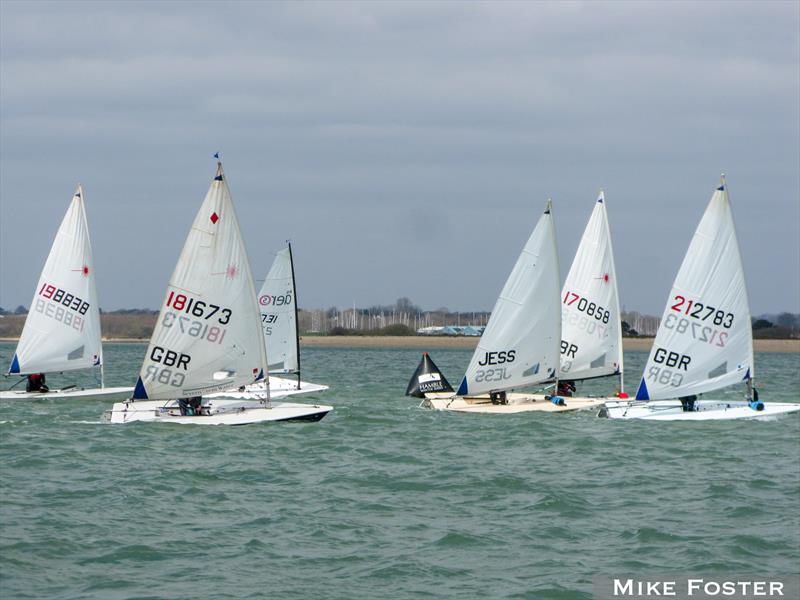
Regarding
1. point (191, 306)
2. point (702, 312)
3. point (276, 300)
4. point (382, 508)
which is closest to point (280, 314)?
point (276, 300)

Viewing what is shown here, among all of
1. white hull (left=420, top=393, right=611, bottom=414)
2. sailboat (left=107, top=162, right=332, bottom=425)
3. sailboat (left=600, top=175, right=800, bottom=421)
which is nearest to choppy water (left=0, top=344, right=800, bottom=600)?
sailboat (left=107, top=162, right=332, bottom=425)

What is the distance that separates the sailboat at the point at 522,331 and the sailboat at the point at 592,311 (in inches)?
128

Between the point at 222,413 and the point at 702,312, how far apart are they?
12.5 metres

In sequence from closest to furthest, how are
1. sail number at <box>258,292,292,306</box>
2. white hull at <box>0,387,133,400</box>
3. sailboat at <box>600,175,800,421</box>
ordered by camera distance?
sailboat at <box>600,175,800,421</box> < white hull at <box>0,387,133,400</box> < sail number at <box>258,292,292,306</box>

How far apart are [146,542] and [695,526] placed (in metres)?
7.71

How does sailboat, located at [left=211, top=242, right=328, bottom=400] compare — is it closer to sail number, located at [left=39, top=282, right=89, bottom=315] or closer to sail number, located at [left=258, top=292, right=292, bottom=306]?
sail number, located at [left=258, top=292, right=292, bottom=306]

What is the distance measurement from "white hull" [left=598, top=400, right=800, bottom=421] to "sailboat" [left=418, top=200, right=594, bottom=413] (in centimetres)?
145

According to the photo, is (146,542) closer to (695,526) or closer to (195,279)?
(695,526)

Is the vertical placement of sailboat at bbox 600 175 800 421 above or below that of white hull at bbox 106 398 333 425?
above

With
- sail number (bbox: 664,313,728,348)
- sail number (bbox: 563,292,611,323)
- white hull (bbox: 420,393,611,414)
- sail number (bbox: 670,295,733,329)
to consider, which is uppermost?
sail number (bbox: 563,292,611,323)

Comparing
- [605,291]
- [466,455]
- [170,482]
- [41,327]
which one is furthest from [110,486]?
[605,291]

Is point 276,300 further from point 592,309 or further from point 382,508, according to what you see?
point 382,508

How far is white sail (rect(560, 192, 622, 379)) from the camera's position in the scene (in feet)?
120

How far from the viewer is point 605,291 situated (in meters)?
36.8
